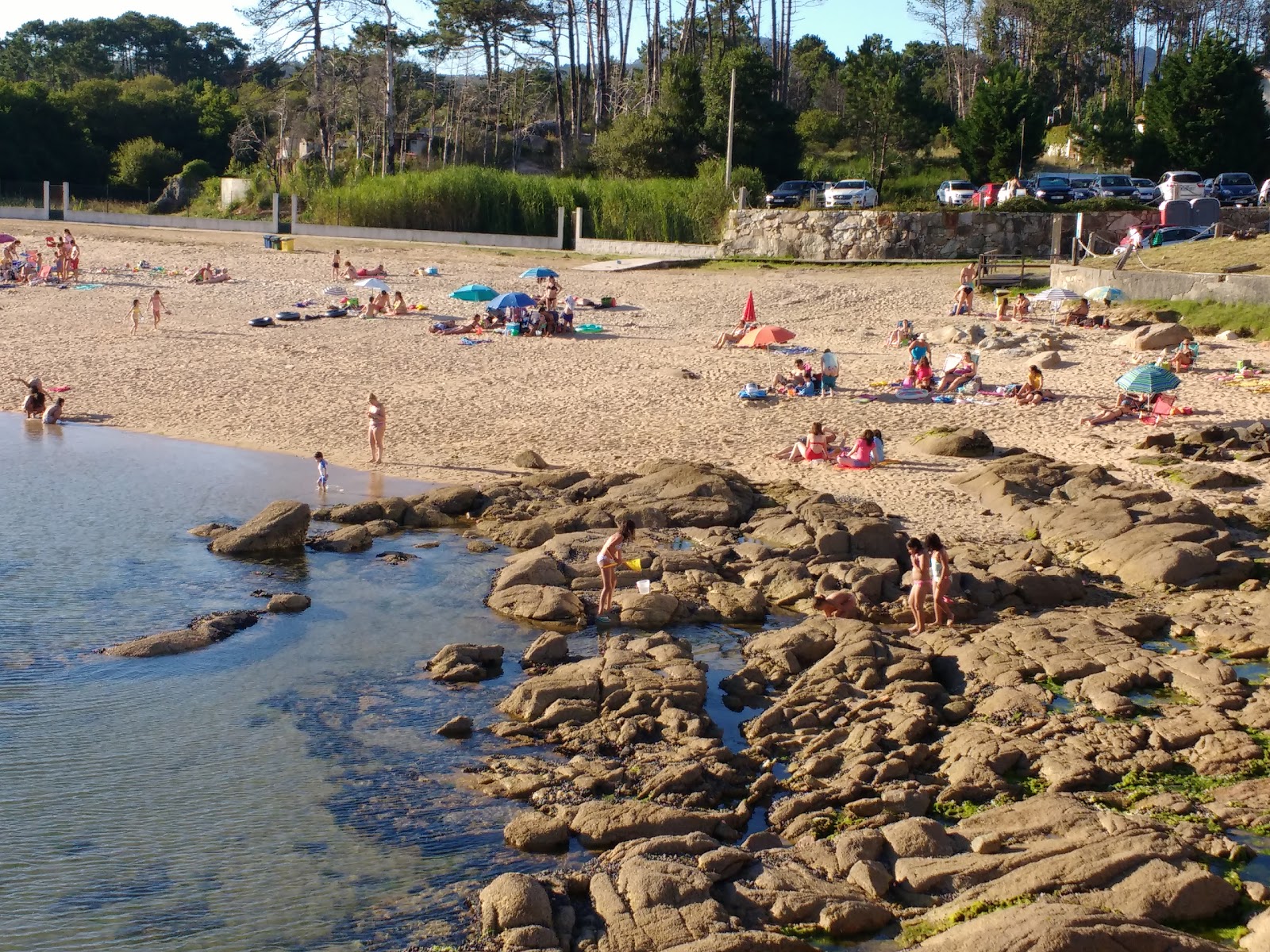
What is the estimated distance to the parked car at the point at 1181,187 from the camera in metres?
39.0

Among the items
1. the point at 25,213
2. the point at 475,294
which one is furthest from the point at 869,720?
the point at 25,213

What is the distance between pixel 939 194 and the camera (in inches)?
1638

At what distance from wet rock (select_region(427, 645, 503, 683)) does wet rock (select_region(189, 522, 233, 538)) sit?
5234mm

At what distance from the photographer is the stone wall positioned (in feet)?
116

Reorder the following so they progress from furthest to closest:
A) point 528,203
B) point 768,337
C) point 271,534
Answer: point 528,203, point 768,337, point 271,534

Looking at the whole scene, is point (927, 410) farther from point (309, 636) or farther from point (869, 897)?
point (869, 897)

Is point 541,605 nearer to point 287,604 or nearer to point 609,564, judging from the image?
point 609,564

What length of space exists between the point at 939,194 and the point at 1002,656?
31.7 m

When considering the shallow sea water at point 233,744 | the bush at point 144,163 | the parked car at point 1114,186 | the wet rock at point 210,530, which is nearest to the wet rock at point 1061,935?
the shallow sea water at point 233,744

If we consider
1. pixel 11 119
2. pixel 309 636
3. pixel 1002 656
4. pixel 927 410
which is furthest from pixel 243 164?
pixel 1002 656

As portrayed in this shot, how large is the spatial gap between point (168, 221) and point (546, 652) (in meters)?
39.5

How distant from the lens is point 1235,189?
40188 millimetres

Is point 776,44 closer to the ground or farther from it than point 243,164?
farther from it

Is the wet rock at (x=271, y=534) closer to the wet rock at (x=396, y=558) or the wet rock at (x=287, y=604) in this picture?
the wet rock at (x=396, y=558)
